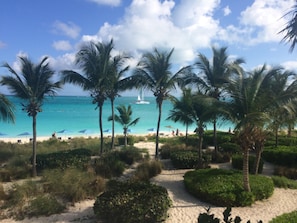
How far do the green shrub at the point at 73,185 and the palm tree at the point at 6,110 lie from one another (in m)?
4.55

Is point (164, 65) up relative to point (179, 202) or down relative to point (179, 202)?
up

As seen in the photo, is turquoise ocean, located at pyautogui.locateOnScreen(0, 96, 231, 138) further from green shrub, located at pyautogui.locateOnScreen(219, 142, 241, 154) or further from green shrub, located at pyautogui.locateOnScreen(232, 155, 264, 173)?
green shrub, located at pyautogui.locateOnScreen(219, 142, 241, 154)

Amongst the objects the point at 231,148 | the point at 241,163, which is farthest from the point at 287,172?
the point at 231,148

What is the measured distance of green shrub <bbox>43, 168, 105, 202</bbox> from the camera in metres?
9.41

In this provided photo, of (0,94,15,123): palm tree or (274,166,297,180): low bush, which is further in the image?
(0,94,15,123): palm tree

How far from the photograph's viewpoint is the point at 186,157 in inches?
572

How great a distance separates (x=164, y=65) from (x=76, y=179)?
911 cm

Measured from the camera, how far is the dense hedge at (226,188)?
29.9 ft

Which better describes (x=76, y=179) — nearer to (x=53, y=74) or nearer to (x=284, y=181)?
(x=53, y=74)

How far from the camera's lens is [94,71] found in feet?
53.1

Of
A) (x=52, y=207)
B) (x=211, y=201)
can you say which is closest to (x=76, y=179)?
(x=52, y=207)

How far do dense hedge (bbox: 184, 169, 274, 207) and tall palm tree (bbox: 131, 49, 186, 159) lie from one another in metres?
5.85

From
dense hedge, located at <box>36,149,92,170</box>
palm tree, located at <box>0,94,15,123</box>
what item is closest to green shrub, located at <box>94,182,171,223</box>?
dense hedge, located at <box>36,149,92,170</box>

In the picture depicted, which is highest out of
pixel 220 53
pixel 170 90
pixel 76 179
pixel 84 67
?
pixel 220 53
